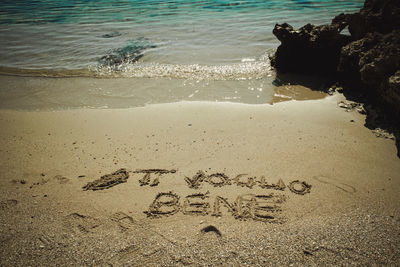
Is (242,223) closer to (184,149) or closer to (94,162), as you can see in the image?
(184,149)

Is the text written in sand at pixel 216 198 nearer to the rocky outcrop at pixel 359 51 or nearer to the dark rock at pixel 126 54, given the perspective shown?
the rocky outcrop at pixel 359 51

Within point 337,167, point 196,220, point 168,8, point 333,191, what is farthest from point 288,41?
point 168,8

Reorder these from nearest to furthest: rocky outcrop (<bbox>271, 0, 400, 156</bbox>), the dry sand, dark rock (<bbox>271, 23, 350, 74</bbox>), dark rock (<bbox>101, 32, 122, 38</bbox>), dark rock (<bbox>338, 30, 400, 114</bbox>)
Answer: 1. the dry sand
2. dark rock (<bbox>338, 30, 400, 114</bbox>)
3. rocky outcrop (<bbox>271, 0, 400, 156</bbox>)
4. dark rock (<bbox>271, 23, 350, 74</bbox>)
5. dark rock (<bbox>101, 32, 122, 38</bbox>)

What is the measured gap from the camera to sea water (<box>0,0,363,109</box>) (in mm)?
5180

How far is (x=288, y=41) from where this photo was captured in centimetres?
577

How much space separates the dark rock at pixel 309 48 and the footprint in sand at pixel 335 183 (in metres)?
3.75

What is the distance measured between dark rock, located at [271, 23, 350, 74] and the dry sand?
2.09 meters

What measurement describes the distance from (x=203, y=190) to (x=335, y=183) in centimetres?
159

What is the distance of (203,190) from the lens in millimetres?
2717

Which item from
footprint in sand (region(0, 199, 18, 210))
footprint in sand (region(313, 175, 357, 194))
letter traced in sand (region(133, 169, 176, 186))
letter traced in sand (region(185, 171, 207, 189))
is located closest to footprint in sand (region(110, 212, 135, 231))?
letter traced in sand (region(133, 169, 176, 186))

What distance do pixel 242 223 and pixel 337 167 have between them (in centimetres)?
156

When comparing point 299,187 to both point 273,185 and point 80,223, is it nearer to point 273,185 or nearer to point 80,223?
point 273,185

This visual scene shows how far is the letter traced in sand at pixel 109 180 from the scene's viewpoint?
9.10ft

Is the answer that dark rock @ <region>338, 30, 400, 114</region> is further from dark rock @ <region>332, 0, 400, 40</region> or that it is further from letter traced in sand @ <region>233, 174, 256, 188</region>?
letter traced in sand @ <region>233, 174, 256, 188</region>
